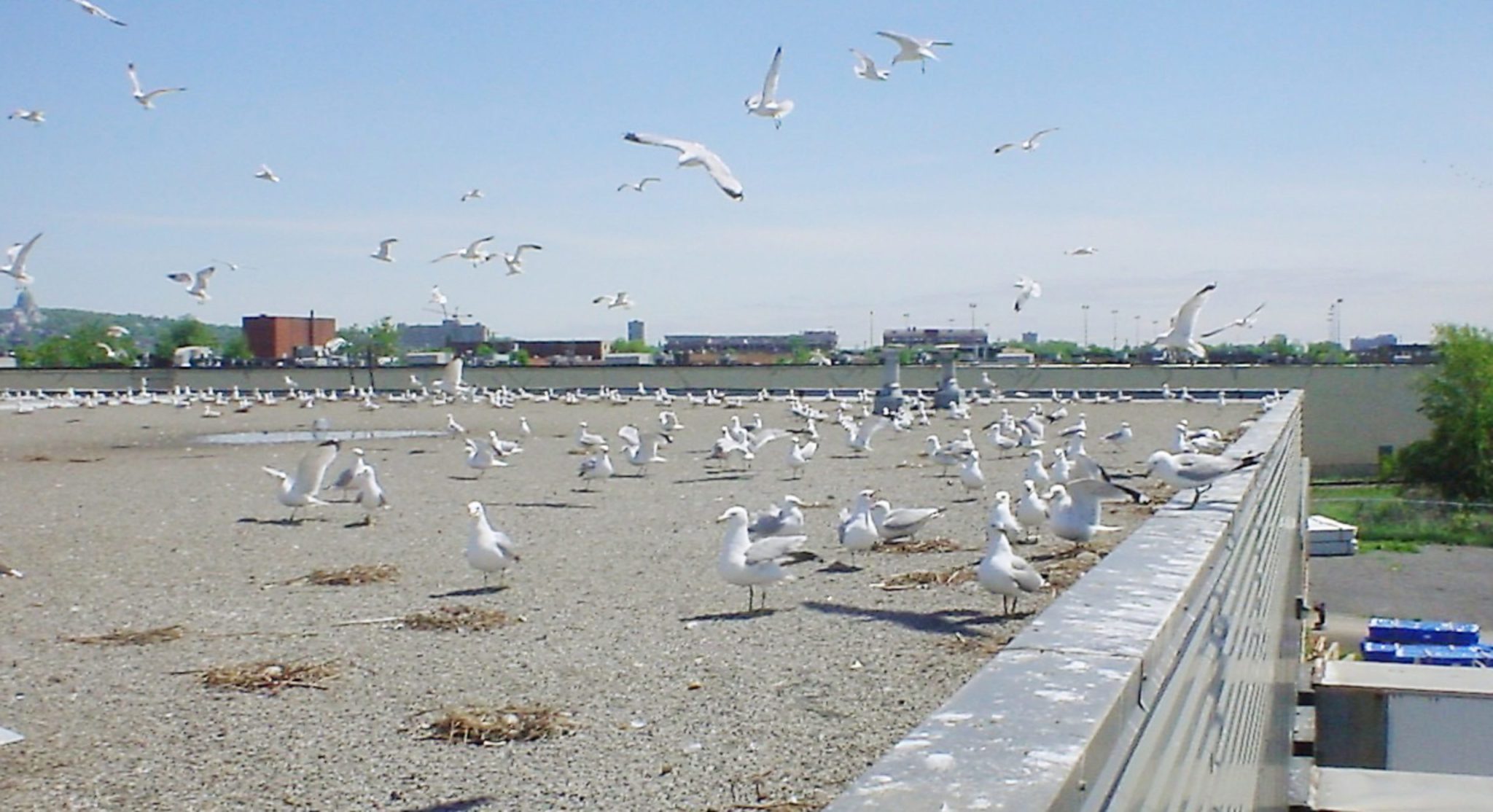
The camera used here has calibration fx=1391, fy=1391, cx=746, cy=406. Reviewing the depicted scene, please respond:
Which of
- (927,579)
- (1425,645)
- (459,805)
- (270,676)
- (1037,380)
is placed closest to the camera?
(459,805)

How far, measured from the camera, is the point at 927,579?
9.31 m

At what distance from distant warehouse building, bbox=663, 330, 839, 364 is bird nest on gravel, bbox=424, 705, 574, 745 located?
236 feet

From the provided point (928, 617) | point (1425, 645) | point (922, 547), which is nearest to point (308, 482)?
point (922, 547)

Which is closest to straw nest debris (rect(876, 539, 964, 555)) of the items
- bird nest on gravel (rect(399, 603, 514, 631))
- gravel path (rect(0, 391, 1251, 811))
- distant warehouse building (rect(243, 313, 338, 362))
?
gravel path (rect(0, 391, 1251, 811))

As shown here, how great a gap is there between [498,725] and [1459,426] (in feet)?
140

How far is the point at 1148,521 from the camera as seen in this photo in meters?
4.24

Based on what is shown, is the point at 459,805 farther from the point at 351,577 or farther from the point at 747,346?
the point at 747,346

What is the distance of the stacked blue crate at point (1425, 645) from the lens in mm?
13422

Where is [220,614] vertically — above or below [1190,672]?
below

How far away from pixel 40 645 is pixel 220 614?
110 centimetres

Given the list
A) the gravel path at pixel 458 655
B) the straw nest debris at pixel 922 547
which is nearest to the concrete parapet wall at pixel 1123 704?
the gravel path at pixel 458 655

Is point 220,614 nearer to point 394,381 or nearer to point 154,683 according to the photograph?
point 154,683

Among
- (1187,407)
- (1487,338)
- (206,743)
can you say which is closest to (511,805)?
(206,743)

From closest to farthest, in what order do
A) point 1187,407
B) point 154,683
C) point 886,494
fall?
point 154,683 → point 886,494 → point 1187,407
